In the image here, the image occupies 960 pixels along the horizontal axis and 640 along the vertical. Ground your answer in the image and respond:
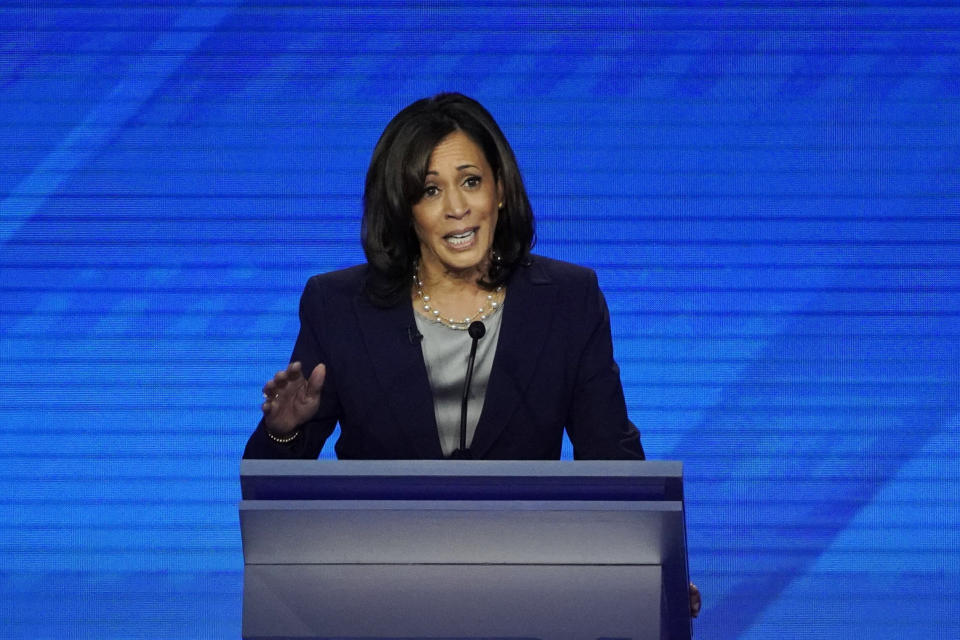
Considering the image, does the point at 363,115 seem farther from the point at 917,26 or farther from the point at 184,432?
the point at 917,26

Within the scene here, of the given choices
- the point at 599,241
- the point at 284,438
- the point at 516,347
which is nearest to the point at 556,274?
the point at 516,347

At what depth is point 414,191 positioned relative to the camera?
243 cm

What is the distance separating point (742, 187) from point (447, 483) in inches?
96.5

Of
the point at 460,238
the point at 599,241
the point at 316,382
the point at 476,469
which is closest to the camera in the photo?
the point at 476,469

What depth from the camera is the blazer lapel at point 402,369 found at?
2.34m

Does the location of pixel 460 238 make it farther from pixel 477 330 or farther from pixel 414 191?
pixel 477 330

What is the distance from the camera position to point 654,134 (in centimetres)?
394

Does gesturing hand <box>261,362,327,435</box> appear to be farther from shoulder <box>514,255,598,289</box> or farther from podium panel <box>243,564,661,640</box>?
shoulder <box>514,255,598,289</box>

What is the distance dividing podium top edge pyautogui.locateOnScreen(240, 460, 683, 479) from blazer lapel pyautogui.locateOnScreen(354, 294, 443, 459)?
68 centimetres

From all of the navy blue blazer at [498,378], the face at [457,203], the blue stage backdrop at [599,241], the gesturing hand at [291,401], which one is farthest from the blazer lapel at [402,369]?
the blue stage backdrop at [599,241]

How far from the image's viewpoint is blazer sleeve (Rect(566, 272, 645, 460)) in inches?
93.5

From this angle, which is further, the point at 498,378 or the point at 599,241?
the point at 599,241

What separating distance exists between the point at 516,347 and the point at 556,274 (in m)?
0.18

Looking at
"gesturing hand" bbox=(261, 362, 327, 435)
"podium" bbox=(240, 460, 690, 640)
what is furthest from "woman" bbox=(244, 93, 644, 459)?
"podium" bbox=(240, 460, 690, 640)
